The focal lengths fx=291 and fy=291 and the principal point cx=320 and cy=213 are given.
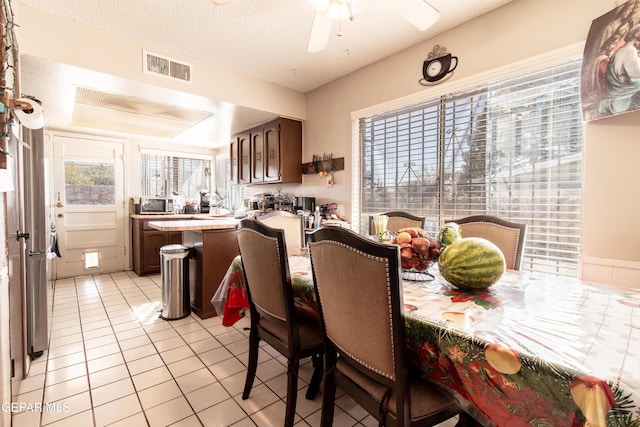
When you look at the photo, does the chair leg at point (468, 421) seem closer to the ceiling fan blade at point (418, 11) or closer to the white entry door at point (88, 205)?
the ceiling fan blade at point (418, 11)

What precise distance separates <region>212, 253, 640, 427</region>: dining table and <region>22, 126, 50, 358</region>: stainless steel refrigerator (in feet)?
8.34

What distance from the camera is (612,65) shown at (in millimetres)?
1670

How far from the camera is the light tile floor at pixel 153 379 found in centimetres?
154

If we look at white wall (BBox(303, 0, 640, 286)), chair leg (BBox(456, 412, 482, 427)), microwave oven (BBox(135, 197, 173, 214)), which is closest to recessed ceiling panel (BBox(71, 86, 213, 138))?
microwave oven (BBox(135, 197, 173, 214))

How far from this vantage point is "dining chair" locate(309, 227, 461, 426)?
885mm

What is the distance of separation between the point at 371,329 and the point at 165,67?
2971mm

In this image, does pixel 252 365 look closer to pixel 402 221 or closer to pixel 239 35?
pixel 402 221

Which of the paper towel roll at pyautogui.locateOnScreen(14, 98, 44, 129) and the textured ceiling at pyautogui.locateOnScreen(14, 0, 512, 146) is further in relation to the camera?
the textured ceiling at pyautogui.locateOnScreen(14, 0, 512, 146)

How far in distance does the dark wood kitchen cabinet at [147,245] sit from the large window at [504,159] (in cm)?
357

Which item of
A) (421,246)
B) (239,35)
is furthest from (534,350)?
(239,35)

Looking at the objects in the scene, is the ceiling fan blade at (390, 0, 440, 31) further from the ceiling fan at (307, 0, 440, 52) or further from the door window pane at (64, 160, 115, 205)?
the door window pane at (64, 160, 115, 205)

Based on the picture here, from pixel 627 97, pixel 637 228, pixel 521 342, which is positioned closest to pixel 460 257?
pixel 521 342

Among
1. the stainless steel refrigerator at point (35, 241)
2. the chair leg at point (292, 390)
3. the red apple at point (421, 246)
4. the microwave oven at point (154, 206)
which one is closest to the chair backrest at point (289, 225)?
the chair leg at point (292, 390)

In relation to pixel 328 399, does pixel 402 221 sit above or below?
above
